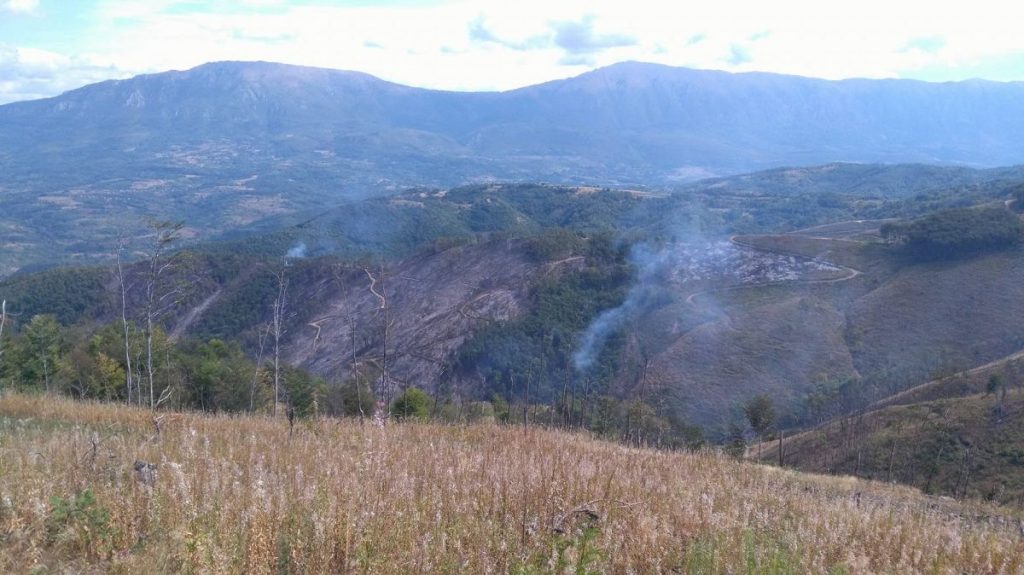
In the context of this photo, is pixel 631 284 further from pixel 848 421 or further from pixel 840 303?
pixel 848 421

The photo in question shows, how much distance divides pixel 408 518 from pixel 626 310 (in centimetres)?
4940

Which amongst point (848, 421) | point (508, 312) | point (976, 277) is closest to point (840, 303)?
point (976, 277)

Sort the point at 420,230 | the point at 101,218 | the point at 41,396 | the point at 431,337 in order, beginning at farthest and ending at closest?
the point at 101,218
the point at 420,230
the point at 431,337
the point at 41,396

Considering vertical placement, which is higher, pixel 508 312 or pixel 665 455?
pixel 665 455

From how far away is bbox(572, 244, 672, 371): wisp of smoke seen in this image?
4884cm

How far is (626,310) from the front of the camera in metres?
52.8

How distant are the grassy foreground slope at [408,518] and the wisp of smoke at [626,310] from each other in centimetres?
4176

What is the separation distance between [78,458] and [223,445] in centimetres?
134

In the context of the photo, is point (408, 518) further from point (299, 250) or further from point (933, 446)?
point (299, 250)

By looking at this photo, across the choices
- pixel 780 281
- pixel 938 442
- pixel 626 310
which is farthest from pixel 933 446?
pixel 626 310

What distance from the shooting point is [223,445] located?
21.0 ft

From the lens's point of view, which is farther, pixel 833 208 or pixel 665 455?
pixel 833 208

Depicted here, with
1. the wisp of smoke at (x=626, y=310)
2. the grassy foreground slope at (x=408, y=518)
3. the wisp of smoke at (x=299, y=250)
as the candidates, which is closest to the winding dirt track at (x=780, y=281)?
the wisp of smoke at (x=626, y=310)

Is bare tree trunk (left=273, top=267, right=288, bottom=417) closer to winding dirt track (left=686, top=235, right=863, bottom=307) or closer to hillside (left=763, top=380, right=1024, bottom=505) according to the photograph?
hillside (left=763, top=380, right=1024, bottom=505)
